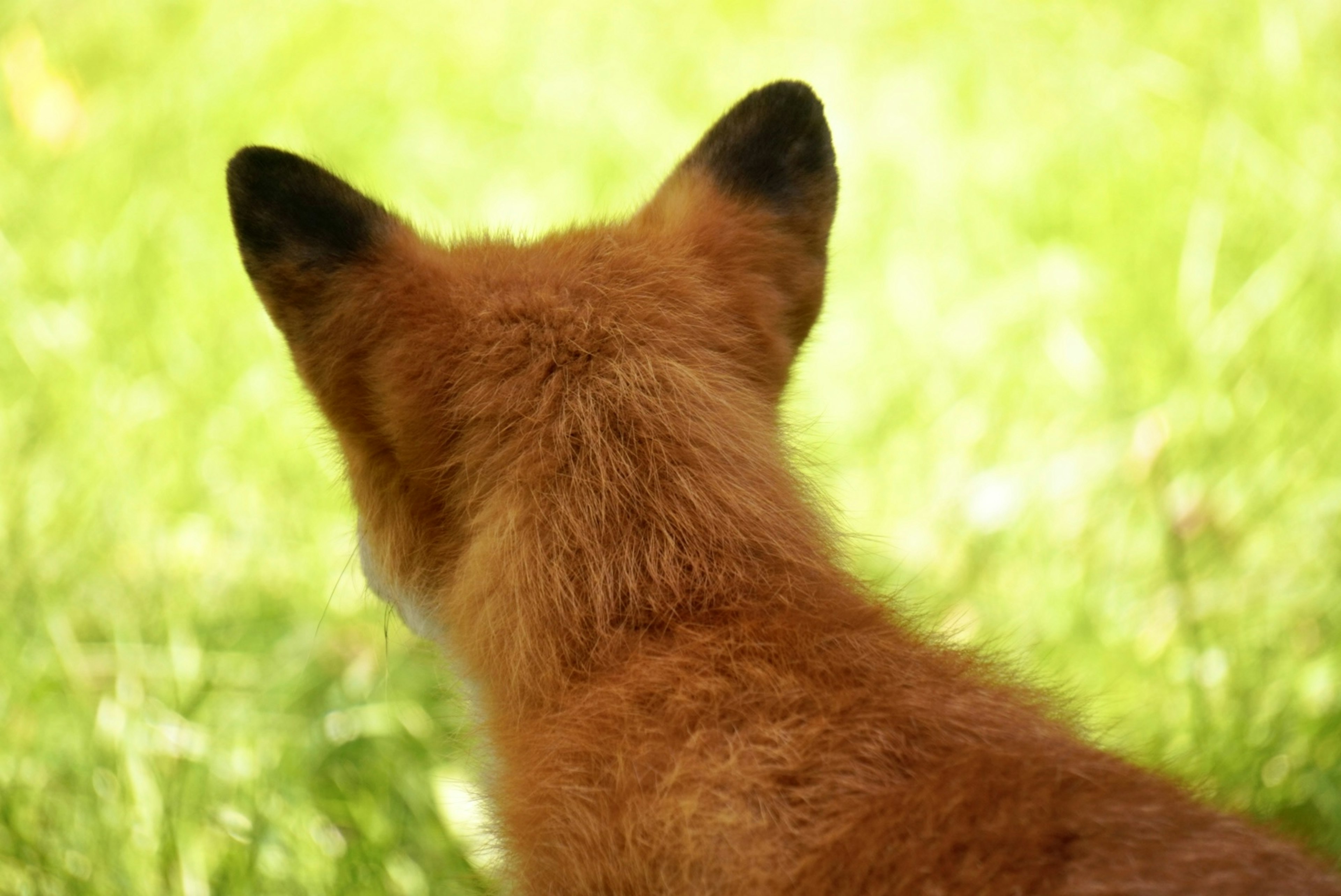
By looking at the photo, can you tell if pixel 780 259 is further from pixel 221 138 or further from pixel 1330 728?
pixel 221 138

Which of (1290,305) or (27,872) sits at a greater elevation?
(1290,305)

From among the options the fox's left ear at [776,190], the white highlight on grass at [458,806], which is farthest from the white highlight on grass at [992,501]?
the fox's left ear at [776,190]

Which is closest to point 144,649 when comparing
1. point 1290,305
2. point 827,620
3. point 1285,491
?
point 827,620

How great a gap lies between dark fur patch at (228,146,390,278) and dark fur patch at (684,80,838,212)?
0.69 m

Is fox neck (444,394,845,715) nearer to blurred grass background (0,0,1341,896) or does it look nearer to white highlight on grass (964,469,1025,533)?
blurred grass background (0,0,1341,896)

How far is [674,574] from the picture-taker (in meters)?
2.06

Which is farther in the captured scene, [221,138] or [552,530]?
[221,138]

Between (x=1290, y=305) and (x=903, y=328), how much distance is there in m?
1.40

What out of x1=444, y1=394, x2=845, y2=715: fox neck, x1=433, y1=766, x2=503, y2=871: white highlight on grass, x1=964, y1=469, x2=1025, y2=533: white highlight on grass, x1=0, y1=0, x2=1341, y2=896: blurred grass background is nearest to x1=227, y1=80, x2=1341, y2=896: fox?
x1=444, y1=394, x2=845, y2=715: fox neck

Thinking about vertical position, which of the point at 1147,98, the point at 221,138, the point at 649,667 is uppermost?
the point at 1147,98

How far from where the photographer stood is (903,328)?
5.27 metres

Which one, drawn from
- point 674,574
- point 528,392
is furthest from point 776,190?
point 674,574

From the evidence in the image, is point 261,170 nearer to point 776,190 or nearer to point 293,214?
point 293,214

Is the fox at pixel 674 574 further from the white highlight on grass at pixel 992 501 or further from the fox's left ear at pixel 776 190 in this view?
the white highlight on grass at pixel 992 501
